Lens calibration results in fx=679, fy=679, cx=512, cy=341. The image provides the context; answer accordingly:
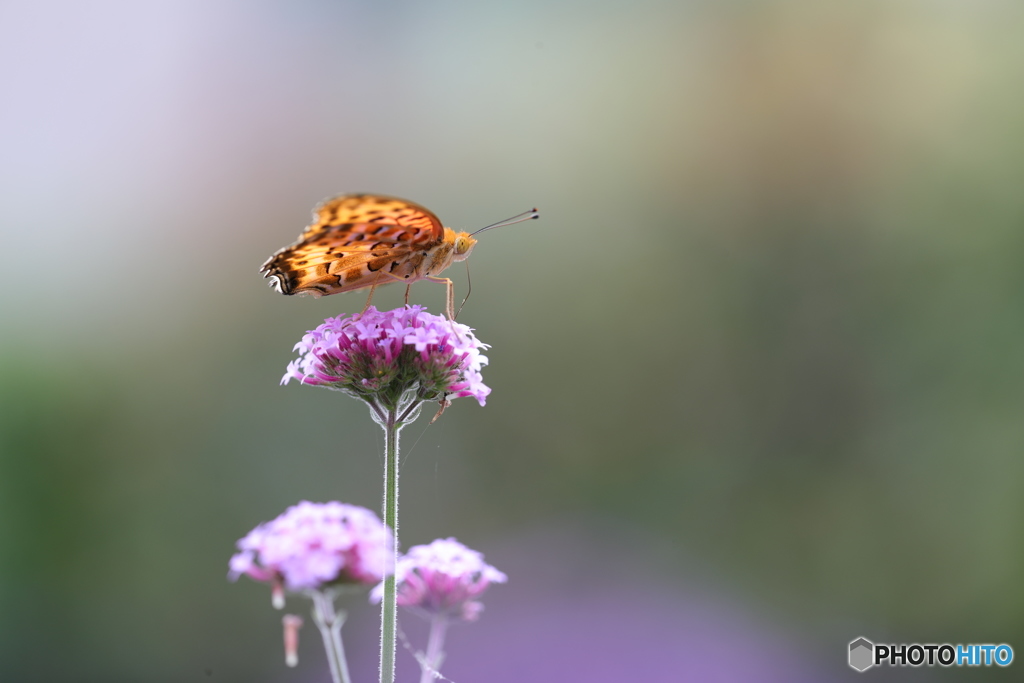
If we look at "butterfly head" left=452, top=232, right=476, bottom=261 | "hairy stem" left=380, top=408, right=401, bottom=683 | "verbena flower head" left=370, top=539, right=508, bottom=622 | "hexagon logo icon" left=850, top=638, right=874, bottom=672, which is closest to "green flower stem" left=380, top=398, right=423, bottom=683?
"hairy stem" left=380, top=408, right=401, bottom=683

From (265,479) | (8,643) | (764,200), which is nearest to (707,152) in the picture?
Answer: (764,200)

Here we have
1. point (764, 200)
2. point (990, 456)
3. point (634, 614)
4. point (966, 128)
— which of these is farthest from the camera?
point (764, 200)

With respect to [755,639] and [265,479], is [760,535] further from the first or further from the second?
[265,479]

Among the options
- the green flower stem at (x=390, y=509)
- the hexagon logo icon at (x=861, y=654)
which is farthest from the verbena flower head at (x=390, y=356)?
the hexagon logo icon at (x=861, y=654)

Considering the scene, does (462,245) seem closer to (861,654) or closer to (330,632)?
(330,632)

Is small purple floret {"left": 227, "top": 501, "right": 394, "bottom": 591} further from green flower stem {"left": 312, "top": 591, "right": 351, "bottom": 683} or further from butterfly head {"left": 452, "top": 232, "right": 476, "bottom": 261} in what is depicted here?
butterfly head {"left": 452, "top": 232, "right": 476, "bottom": 261}

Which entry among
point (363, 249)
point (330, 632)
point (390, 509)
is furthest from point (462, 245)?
point (330, 632)
